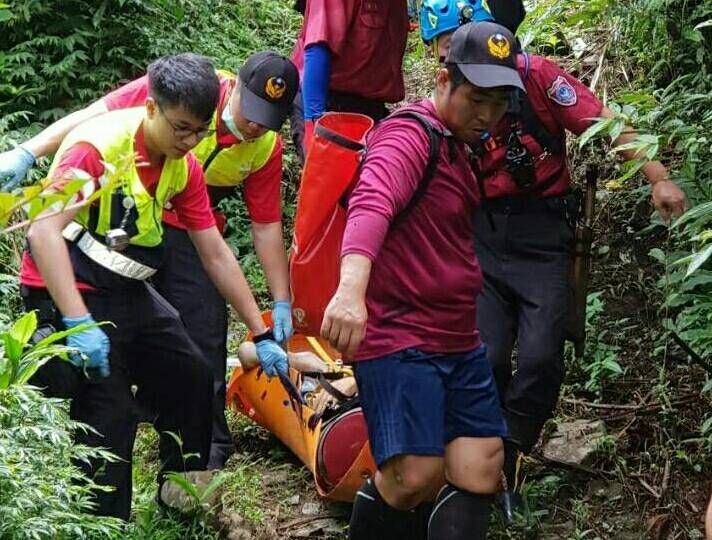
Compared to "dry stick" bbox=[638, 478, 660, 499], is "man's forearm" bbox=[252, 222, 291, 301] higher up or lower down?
higher up

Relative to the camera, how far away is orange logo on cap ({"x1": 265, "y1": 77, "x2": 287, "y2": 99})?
464cm

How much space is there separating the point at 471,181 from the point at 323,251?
0.90 metres

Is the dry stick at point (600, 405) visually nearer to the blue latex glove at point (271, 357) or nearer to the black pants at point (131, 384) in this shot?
the blue latex glove at point (271, 357)

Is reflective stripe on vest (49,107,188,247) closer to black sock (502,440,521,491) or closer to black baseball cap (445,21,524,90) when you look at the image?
black baseball cap (445,21,524,90)

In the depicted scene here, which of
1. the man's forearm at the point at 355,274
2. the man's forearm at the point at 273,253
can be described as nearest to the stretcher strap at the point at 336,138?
the man's forearm at the point at 355,274

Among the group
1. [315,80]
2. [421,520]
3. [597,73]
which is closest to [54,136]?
[315,80]

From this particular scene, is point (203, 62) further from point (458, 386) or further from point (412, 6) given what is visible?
point (412, 6)

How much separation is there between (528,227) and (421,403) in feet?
4.49

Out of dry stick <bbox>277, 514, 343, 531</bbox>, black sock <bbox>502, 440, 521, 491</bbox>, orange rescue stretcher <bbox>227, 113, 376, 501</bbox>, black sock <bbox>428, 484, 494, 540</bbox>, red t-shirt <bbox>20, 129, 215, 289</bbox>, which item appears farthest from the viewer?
dry stick <bbox>277, 514, 343, 531</bbox>

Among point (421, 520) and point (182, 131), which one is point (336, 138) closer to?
point (182, 131)

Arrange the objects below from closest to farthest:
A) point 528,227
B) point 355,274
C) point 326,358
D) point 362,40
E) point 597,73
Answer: point 355,274
point 528,227
point 326,358
point 362,40
point 597,73

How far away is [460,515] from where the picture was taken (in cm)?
366

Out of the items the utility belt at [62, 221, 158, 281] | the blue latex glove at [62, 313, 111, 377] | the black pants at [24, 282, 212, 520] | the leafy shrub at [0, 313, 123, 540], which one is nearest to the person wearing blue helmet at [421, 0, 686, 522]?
the black pants at [24, 282, 212, 520]

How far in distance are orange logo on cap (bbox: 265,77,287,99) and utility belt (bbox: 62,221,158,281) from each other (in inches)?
41.5
